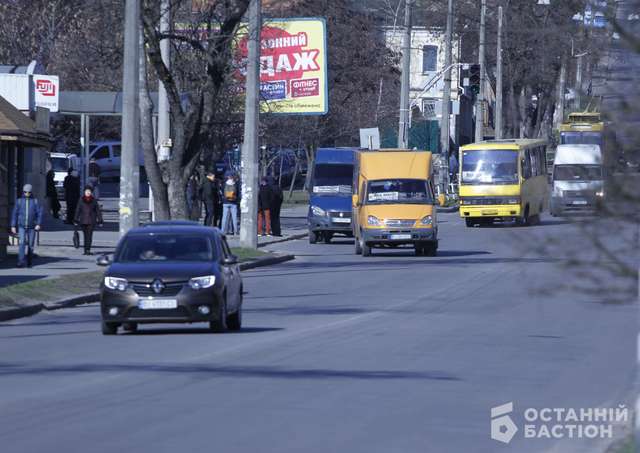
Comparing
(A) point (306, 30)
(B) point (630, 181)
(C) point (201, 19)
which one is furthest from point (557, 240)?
(A) point (306, 30)

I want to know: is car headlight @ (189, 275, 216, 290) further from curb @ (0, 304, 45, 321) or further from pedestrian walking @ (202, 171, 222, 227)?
pedestrian walking @ (202, 171, 222, 227)

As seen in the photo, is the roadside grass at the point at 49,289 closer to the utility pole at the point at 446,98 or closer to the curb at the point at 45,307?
the curb at the point at 45,307

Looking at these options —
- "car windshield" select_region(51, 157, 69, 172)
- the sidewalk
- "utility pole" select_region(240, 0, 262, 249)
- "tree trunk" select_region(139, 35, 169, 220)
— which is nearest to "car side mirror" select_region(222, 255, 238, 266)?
the sidewalk

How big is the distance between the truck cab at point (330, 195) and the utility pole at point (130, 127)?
50.3 feet

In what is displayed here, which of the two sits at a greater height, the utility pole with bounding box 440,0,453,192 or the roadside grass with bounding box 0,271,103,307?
the utility pole with bounding box 440,0,453,192

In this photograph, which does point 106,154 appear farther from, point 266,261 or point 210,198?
point 266,261

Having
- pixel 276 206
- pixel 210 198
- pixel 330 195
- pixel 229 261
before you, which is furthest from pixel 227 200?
pixel 229 261

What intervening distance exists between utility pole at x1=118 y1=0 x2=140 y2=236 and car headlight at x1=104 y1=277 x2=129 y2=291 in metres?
8.89

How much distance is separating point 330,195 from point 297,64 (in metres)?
8.49

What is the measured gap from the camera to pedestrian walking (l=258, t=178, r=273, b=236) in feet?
144

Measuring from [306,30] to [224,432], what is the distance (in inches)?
1588

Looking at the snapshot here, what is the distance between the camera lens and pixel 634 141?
22.9 feet

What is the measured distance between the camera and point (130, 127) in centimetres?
2819

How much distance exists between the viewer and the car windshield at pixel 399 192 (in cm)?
3819
